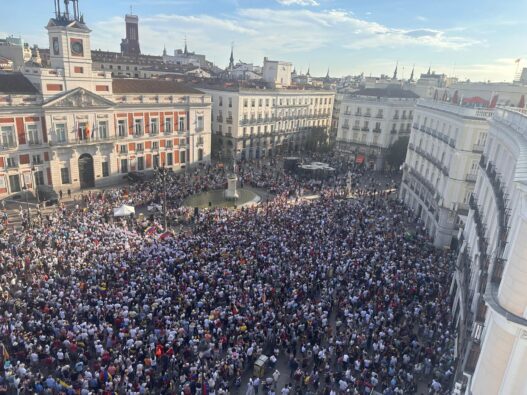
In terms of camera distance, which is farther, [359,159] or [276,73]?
[276,73]

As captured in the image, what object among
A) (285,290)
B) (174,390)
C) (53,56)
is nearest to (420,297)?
(285,290)

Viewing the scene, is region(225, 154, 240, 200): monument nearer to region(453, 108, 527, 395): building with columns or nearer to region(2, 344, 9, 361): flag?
region(453, 108, 527, 395): building with columns

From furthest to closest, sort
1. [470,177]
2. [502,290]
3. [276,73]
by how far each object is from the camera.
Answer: [276,73]
[470,177]
[502,290]

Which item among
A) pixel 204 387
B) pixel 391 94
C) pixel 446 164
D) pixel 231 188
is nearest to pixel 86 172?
pixel 231 188

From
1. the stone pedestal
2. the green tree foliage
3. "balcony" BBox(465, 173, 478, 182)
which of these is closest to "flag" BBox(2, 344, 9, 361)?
the stone pedestal

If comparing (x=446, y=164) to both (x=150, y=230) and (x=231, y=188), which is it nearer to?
(x=231, y=188)

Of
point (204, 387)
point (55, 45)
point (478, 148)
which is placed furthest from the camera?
point (55, 45)
